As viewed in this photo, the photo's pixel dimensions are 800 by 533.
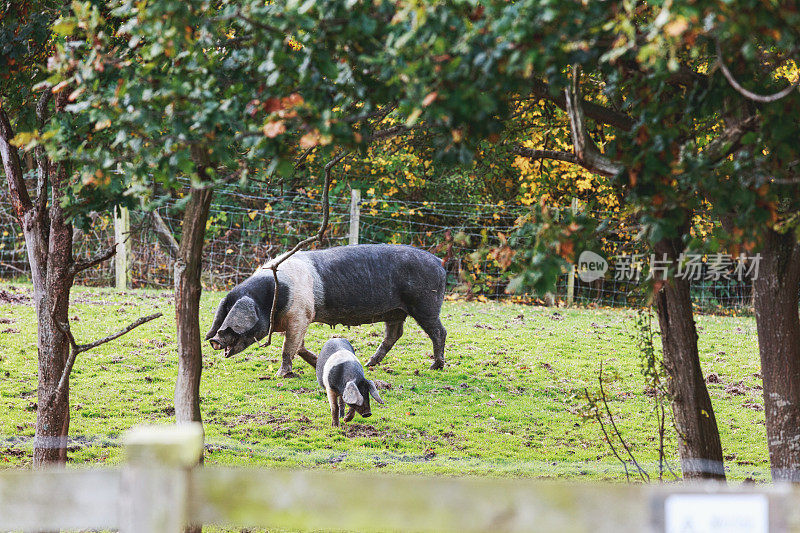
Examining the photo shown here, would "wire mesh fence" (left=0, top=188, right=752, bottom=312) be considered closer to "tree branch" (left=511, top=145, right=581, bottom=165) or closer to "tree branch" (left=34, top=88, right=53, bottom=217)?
"tree branch" (left=511, top=145, right=581, bottom=165)

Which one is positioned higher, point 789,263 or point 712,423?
point 789,263

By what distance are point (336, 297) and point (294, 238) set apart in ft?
17.6

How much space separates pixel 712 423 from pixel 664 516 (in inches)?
115

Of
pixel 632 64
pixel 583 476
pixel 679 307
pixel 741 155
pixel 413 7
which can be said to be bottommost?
pixel 583 476

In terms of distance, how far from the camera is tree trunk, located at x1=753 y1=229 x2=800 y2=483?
14.0ft

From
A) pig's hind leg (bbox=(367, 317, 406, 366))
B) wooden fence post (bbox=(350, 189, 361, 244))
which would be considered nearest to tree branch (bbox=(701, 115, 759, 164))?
pig's hind leg (bbox=(367, 317, 406, 366))

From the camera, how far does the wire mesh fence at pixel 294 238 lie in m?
12.7

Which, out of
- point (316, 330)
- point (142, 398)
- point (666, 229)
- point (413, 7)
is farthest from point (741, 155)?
point (316, 330)

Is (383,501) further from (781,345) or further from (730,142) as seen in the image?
(781,345)

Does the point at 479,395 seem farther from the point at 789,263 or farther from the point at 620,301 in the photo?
the point at 620,301

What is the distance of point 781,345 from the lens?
4324mm

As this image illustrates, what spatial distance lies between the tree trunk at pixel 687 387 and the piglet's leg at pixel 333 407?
3.05m

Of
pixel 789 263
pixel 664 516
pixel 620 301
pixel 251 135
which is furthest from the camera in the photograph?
pixel 620 301

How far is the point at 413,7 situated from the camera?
2.54 meters
